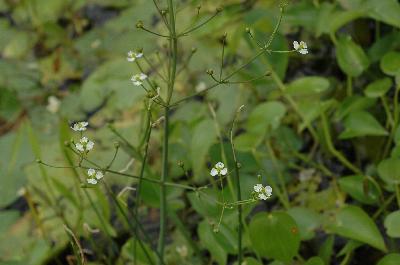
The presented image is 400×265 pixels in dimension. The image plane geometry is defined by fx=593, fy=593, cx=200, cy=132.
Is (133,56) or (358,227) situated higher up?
(133,56)

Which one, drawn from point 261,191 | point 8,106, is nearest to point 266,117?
point 261,191

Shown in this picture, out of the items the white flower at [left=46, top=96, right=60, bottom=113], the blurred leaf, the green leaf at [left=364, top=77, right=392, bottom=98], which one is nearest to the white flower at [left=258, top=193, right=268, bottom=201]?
the green leaf at [left=364, top=77, right=392, bottom=98]

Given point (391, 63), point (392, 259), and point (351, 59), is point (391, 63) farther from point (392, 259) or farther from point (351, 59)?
point (392, 259)

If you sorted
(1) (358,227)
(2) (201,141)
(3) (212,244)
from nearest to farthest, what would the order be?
1. (1) (358,227)
2. (3) (212,244)
3. (2) (201,141)

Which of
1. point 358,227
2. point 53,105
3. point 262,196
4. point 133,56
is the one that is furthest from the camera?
point 53,105

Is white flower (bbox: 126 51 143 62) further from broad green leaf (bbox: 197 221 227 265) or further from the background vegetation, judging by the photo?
broad green leaf (bbox: 197 221 227 265)
